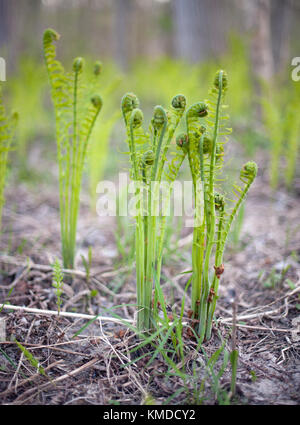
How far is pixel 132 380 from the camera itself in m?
0.92

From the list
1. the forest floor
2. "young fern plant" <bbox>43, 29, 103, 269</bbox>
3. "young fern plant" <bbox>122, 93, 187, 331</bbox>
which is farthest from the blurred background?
the forest floor

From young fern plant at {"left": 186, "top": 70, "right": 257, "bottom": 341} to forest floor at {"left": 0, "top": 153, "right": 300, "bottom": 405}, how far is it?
4.0 inches

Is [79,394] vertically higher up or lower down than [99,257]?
lower down

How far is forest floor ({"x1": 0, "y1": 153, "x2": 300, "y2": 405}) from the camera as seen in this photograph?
0.89 meters

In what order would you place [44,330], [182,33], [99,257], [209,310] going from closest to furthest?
[209,310], [44,330], [99,257], [182,33]

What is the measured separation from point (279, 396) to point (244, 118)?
11.9 ft

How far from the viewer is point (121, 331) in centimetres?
108

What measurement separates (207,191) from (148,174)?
0.20 metres

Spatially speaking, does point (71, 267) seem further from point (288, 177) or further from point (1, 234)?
point (288, 177)

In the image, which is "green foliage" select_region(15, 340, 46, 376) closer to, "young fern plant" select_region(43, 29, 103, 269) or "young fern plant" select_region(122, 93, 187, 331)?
"young fern plant" select_region(122, 93, 187, 331)

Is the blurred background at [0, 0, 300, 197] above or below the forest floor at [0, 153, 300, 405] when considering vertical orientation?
above

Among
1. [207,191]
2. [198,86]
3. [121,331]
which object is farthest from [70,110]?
[198,86]

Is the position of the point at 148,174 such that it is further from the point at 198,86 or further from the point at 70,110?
the point at 198,86

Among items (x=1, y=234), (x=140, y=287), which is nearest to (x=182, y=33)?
(x=1, y=234)
